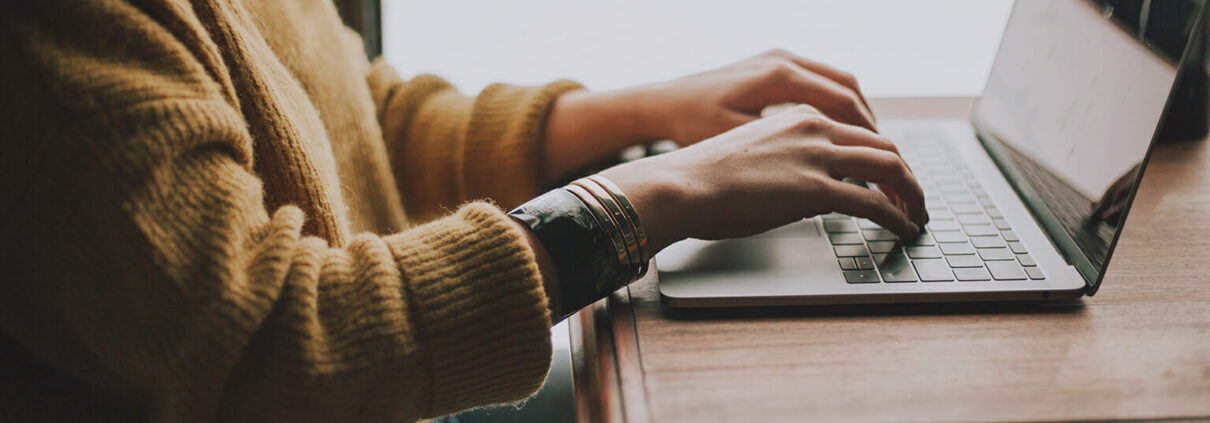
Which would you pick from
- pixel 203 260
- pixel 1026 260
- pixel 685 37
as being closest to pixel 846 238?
pixel 1026 260

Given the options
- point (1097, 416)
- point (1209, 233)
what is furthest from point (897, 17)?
point (1097, 416)

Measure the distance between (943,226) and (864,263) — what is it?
0.35ft

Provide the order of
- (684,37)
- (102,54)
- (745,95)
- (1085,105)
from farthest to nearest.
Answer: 1. (684,37)
2. (745,95)
3. (1085,105)
4. (102,54)

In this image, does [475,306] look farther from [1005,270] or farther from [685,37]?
[685,37]

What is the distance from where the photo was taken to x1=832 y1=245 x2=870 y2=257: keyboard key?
59cm

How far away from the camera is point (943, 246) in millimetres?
604

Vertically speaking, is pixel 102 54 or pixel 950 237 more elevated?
pixel 102 54

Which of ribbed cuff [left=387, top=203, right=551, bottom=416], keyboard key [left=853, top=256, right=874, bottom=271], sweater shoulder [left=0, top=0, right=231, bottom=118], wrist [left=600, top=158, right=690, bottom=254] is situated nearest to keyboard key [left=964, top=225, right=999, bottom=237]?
keyboard key [left=853, top=256, right=874, bottom=271]

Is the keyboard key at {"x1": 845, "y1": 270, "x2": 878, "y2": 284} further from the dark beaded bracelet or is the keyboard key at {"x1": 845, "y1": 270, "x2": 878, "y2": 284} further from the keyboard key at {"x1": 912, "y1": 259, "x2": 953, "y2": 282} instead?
the dark beaded bracelet

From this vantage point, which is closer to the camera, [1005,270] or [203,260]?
[203,260]

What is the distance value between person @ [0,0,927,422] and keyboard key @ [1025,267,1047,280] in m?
0.08

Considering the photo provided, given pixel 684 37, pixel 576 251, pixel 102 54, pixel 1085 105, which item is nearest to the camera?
pixel 102 54

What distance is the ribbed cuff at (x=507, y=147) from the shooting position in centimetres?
79

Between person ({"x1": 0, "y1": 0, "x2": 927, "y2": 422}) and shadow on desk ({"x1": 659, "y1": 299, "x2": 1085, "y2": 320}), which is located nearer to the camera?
person ({"x1": 0, "y1": 0, "x2": 927, "y2": 422})
